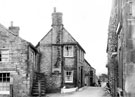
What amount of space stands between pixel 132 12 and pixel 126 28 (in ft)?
1.67

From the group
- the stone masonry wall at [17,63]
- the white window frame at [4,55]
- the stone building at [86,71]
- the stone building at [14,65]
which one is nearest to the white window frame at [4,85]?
the stone building at [14,65]

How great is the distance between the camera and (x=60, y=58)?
1313 inches

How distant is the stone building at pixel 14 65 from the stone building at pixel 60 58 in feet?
19.8

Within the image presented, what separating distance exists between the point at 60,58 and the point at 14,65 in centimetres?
A: 777

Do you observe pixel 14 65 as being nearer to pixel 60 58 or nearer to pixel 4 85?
pixel 4 85

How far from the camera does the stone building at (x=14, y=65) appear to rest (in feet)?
87.5

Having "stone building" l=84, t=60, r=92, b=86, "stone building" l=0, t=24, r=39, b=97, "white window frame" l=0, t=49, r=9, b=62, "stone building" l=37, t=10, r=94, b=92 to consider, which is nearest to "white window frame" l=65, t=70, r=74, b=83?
"stone building" l=37, t=10, r=94, b=92

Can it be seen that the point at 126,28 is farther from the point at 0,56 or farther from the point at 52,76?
the point at 52,76

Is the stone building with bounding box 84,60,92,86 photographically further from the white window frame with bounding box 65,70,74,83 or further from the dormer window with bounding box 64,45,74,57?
the dormer window with bounding box 64,45,74,57

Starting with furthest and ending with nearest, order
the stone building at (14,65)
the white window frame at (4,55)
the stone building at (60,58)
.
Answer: the stone building at (60,58) → the white window frame at (4,55) → the stone building at (14,65)

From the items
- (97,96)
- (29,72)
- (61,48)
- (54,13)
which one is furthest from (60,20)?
(97,96)

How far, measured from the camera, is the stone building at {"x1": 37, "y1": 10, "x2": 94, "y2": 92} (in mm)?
32938

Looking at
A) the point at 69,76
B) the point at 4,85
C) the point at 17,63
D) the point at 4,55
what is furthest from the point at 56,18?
the point at 4,85

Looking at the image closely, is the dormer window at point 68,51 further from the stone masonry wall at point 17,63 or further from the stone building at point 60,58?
the stone masonry wall at point 17,63
